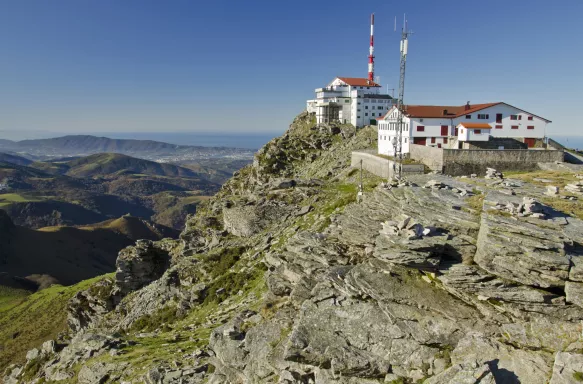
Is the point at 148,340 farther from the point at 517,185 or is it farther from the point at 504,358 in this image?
the point at 517,185

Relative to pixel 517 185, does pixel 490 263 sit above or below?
below

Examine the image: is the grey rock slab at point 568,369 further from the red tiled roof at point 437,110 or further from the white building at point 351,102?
the white building at point 351,102

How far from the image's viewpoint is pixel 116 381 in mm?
33219

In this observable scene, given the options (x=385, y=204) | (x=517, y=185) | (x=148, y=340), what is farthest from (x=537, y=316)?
(x=148, y=340)

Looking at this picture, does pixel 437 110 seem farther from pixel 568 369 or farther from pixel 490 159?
pixel 568 369

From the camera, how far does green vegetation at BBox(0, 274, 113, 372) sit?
7881 centimetres

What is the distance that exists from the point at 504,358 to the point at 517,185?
1952 cm

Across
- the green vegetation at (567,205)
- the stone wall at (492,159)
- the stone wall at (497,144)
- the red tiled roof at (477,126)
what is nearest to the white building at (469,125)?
the red tiled roof at (477,126)

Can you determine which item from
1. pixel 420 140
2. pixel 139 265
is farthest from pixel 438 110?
pixel 139 265

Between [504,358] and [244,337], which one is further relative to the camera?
[244,337]

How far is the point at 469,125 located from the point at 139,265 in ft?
216

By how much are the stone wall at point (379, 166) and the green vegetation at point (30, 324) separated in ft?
234

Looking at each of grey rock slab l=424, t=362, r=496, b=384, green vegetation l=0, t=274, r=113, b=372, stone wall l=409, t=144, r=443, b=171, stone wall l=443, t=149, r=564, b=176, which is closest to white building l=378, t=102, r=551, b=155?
stone wall l=409, t=144, r=443, b=171

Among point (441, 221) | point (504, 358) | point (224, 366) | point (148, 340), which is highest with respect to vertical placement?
point (441, 221)
